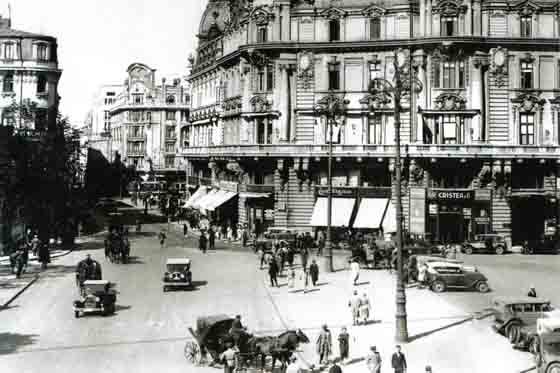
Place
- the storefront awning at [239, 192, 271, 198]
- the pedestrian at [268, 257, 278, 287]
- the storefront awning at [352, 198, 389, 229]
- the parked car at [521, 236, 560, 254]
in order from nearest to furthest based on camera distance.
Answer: the pedestrian at [268, 257, 278, 287], the parked car at [521, 236, 560, 254], the storefront awning at [352, 198, 389, 229], the storefront awning at [239, 192, 271, 198]

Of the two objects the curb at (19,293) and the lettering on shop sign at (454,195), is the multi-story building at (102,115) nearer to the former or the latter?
the lettering on shop sign at (454,195)

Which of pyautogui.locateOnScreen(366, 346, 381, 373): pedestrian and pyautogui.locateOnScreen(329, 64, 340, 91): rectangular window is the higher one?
pyautogui.locateOnScreen(329, 64, 340, 91): rectangular window

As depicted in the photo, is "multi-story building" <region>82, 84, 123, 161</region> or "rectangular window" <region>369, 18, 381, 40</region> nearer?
"rectangular window" <region>369, 18, 381, 40</region>

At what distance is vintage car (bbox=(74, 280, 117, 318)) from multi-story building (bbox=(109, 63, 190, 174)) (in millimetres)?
95197

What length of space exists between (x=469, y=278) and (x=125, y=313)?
16383mm

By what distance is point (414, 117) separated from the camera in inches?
2205

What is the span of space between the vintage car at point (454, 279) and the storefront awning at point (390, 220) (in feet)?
62.2

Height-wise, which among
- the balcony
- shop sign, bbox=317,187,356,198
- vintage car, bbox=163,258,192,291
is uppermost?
the balcony

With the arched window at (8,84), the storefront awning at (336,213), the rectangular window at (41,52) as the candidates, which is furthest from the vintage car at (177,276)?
the rectangular window at (41,52)

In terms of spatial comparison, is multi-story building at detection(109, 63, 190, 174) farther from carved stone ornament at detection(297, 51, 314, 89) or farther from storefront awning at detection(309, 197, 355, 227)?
storefront awning at detection(309, 197, 355, 227)

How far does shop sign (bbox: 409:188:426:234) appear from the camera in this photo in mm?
53938

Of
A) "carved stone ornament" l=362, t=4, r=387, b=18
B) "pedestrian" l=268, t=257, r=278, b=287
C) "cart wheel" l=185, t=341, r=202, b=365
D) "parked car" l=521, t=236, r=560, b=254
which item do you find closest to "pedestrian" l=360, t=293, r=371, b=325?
"cart wheel" l=185, t=341, r=202, b=365

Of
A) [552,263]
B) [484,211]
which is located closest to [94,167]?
[484,211]

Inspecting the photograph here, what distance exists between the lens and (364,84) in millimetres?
56875
